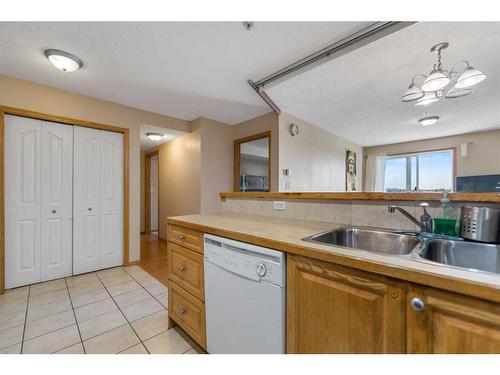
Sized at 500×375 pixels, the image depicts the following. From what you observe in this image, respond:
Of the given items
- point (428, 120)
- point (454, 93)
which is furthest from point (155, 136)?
point (454, 93)

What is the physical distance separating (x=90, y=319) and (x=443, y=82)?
3.18m

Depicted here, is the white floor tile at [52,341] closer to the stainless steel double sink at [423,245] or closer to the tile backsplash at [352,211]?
the tile backsplash at [352,211]

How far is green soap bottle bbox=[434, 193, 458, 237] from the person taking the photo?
98 cm

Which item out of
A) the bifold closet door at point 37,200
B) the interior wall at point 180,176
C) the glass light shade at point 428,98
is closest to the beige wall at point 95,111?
the bifold closet door at point 37,200

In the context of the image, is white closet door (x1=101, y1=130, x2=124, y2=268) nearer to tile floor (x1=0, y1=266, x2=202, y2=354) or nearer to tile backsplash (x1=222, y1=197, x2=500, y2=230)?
tile floor (x1=0, y1=266, x2=202, y2=354)

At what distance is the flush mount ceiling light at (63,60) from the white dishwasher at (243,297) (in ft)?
6.79

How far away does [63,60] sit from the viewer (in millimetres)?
1821

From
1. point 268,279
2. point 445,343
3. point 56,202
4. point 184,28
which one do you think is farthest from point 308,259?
point 56,202

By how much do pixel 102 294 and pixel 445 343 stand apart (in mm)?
2675

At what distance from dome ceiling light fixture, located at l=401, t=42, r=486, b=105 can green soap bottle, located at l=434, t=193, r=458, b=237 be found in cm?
82

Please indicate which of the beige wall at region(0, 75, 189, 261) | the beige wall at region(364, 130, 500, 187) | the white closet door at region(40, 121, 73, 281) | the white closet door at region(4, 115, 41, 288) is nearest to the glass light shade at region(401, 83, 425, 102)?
the beige wall at region(364, 130, 500, 187)

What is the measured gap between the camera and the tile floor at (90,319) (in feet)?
4.62

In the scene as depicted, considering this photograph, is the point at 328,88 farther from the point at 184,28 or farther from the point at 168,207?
the point at 168,207

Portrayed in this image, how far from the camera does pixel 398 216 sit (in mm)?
1169
